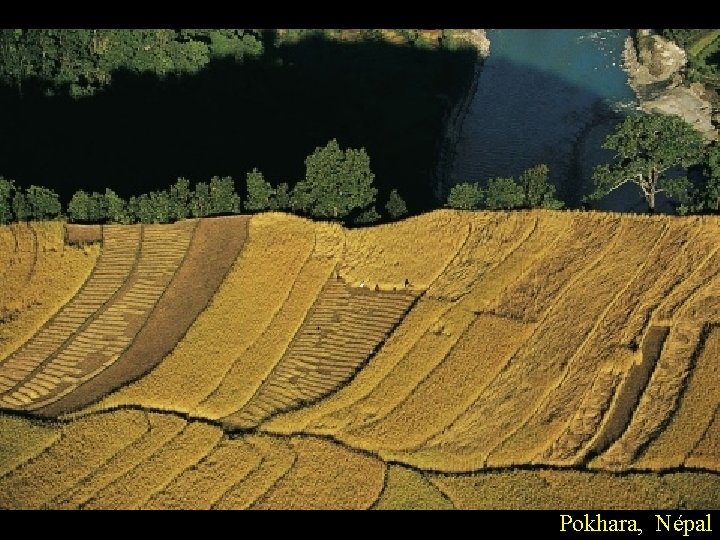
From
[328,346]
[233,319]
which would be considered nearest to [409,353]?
[328,346]

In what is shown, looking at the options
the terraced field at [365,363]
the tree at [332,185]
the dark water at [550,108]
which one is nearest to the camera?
the terraced field at [365,363]

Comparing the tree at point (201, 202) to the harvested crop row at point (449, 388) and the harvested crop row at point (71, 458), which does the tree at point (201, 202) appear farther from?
the harvested crop row at point (449, 388)

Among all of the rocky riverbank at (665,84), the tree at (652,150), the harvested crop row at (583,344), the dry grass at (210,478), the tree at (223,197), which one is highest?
the rocky riverbank at (665,84)

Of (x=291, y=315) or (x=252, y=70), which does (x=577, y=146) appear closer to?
(x=252, y=70)

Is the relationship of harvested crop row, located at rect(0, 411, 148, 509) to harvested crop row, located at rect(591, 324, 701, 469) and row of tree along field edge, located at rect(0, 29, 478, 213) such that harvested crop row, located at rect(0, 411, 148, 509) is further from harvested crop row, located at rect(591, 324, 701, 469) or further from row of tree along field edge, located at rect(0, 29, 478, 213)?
harvested crop row, located at rect(591, 324, 701, 469)

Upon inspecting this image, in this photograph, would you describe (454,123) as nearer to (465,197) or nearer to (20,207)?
(465,197)

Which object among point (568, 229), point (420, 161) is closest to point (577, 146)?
point (420, 161)

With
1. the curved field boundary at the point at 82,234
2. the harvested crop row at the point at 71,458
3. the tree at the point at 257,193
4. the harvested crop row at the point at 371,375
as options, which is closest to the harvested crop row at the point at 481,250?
the harvested crop row at the point at 371,375
